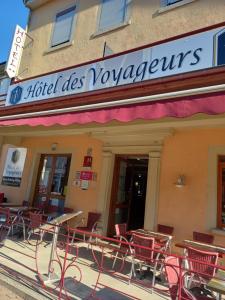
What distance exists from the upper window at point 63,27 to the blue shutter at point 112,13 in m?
1.58

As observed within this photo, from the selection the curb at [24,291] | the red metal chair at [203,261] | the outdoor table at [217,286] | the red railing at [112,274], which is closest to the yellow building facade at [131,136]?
the red railing at [112,274]

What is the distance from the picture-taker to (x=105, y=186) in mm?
8617

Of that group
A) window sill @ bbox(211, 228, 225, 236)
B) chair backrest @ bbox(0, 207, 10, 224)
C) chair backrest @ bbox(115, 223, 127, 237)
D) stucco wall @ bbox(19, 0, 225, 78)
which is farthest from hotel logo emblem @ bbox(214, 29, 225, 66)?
chair backrest @ bbox(0, 207, 10, 224)

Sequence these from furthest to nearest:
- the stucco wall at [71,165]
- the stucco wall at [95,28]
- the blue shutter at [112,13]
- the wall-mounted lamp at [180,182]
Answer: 1. the blue shutter at [112,13]
2. the stucco wall at [71,165]
3. the stucco wall at [95,28]
4. the wall-mounted lamp at [180,182]

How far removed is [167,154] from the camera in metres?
7.64

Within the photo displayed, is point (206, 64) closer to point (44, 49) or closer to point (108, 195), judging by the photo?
point (108, 195)

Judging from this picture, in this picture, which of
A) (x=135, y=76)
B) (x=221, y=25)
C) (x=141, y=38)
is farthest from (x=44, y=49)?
(x=221, y=25)

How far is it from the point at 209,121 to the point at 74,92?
349 centimetres

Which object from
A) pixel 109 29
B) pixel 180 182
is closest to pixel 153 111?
pixel 180 182

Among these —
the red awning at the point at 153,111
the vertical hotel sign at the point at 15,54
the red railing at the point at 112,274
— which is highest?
the vertical hotel sign at the point at 15,54

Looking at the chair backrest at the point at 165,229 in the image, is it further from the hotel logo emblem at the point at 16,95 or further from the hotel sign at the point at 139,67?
the hotel logo emblem at the point at 16,95

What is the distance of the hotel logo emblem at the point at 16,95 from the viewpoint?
8630mm

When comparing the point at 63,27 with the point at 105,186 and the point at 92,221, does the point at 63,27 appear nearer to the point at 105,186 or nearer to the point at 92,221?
the point at 105,186

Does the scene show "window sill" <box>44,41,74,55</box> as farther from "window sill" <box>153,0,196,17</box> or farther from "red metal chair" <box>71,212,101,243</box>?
"red metal chair" <box>71,212,101,243</box>
